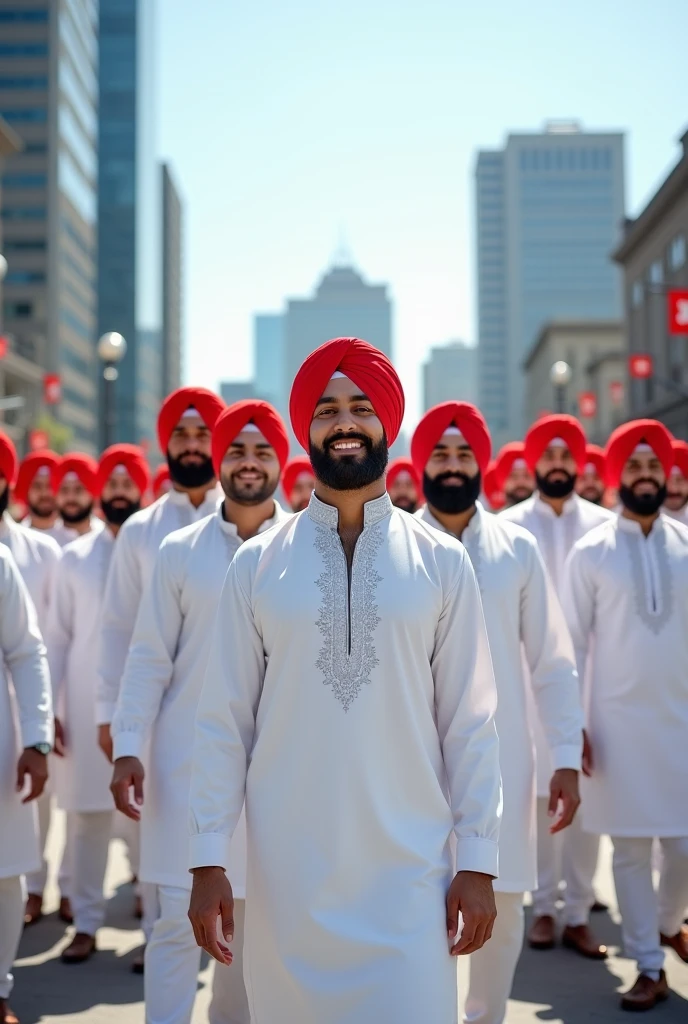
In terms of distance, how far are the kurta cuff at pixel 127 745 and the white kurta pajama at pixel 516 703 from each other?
51.7 inches

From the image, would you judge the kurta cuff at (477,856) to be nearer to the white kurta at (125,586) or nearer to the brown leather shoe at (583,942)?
the white kurta at (125,586)

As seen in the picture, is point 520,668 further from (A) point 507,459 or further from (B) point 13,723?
(A) point 507,459

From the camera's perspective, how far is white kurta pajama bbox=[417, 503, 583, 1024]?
426 centimetres

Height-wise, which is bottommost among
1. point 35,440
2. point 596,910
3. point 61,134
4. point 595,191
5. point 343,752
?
point 596,910

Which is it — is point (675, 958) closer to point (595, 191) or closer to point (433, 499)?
point (433, 499)

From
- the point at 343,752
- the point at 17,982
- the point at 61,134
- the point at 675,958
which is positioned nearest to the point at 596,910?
the point at 675,958

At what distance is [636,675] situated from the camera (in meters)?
5.25

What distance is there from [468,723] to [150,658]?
5.66 ft

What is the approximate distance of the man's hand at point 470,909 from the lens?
2.74 metres

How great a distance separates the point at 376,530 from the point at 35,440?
22595mm

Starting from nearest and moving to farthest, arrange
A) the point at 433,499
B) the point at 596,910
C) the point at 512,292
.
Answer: the point at 433,499, the point at 596,910, the point at 512,292

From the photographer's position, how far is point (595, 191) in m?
164

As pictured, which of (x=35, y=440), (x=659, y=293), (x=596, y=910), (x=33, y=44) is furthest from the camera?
(x=33, y=44)

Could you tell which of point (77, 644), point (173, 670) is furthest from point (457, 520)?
point (77, 644)
